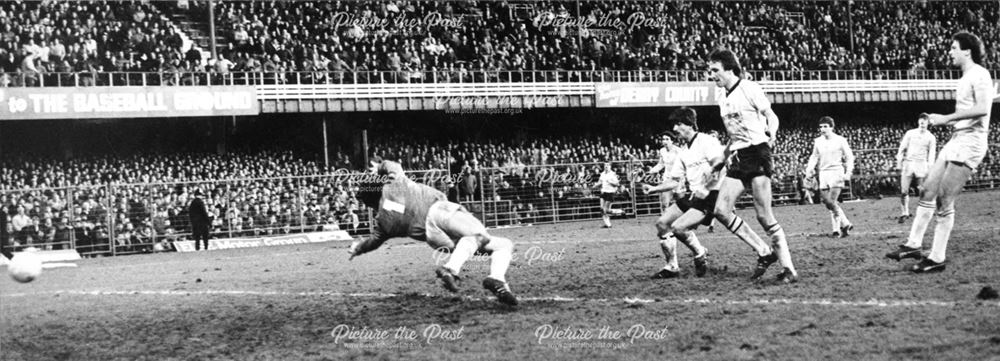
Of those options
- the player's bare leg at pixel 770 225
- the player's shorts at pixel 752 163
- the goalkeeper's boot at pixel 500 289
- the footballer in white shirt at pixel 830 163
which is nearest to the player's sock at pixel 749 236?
the player's bare leg at pixel 770 225

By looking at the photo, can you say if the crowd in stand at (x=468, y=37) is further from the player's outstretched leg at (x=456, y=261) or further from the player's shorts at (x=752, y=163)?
the player's shorts at (x=752, y=163)

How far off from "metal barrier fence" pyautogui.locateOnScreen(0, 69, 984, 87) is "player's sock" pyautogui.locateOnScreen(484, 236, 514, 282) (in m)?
22.0

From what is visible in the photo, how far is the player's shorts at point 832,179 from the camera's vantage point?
52.4 ft

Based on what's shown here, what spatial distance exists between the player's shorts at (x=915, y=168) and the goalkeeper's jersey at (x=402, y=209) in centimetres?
1313

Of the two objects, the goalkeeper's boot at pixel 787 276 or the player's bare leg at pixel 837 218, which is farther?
the player's bare leg at pixel 837 218

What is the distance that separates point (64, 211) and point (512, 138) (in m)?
16.8

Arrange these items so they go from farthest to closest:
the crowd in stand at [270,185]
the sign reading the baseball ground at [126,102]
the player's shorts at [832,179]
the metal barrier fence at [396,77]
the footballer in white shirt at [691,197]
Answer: the metal barrier fence at [396,77] → the sign reading the baseball ground at [126,102] → the crowd in stand at [270,185] → the player's shorts at [832,179] → the footballer in white shirt at [691,197]

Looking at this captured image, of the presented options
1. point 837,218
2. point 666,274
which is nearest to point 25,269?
point 666,274

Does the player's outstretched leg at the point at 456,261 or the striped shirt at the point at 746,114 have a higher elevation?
the striped shirt at the point at 746,114

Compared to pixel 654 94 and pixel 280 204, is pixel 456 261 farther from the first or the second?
pixel 654 94

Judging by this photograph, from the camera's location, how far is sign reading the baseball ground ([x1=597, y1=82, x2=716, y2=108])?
36031 mm

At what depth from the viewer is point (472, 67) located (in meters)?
34.9

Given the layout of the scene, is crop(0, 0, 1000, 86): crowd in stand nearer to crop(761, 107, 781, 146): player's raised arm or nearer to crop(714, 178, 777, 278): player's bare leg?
crop(714, 178, 777, 278): player's bare leg

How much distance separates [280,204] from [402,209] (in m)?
17.9
